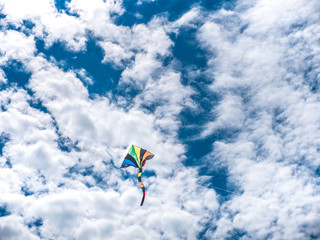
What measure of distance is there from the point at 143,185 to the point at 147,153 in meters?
4.19

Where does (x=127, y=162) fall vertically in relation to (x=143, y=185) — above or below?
above

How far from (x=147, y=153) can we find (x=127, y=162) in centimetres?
292

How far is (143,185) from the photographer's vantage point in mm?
31734

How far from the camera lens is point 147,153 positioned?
109 feet

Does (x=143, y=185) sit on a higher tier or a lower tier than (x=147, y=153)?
lower

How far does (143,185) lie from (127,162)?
376 cm

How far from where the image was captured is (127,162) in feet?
108
